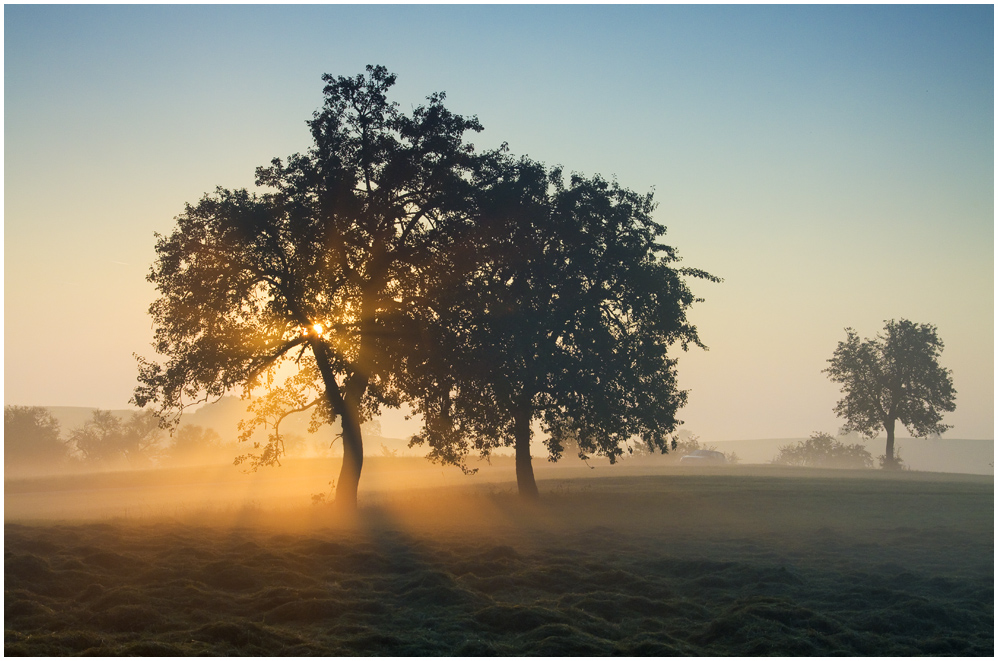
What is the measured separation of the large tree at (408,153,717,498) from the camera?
3172cm

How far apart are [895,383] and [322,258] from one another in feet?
210

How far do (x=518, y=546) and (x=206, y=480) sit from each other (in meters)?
54.4

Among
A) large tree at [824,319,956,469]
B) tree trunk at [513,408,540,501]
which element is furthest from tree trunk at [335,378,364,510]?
large tree at [824,319,956,469]

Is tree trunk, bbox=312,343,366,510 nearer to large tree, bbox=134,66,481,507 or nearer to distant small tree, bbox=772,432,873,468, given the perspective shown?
large tree, bbox=134,66,481,507

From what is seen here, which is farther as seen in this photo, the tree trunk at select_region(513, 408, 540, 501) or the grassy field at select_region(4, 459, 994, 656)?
the tree trunk at select_region(513, 408, 540, 501)

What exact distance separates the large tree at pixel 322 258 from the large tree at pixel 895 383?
5865 centimetres

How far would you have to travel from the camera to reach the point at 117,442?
379 feet

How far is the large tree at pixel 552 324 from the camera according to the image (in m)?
31.7

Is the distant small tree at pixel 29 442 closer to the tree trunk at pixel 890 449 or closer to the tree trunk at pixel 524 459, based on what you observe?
the tree trunk at pixel 524 459

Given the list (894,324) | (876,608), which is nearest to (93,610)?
(876,608)

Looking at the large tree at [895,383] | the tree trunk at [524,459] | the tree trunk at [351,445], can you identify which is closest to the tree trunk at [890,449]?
the large tree at [895,383]

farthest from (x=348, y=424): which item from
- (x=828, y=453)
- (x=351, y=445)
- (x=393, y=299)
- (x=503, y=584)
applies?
(x=828, y=453)

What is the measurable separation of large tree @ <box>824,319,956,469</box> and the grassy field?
4522 centimetres

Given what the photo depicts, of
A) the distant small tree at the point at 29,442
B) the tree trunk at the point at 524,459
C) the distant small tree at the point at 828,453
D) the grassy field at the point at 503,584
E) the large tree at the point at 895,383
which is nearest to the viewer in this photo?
the grassy field at the point at 503,584
